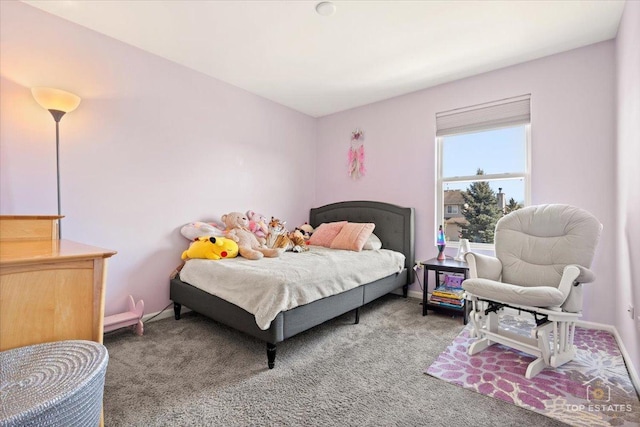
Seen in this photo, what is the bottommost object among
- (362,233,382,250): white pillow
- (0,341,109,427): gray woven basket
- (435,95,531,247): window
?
(0,341,109,427): gray woven basket

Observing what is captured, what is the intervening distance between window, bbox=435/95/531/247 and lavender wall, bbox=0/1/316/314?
2316 millimetres

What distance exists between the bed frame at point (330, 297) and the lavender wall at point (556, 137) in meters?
0.22

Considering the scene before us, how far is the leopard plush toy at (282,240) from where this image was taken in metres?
3.05

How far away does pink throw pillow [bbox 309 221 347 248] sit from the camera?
3.49 meters

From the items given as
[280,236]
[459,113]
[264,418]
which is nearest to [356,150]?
[459,113]

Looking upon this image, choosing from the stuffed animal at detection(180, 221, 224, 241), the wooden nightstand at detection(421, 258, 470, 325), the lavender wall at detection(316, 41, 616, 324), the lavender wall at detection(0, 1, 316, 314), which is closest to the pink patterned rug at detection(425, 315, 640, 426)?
the wooden nightstand at detection(421, 258, 470, 325)

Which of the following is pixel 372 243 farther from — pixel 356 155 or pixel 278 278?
pixel 278 278

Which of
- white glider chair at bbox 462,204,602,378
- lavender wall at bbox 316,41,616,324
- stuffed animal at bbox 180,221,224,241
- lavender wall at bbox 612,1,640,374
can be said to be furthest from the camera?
stuffed animal at bbox 180,221,224,241

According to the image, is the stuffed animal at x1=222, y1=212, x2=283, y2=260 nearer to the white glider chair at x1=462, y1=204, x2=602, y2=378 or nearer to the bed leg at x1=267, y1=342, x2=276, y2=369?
the bed leg at x1=267, y1=342, x2=276, y2=369

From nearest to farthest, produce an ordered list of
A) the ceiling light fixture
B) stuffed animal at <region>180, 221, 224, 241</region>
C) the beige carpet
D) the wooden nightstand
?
the beige carpet, the ceiling light fixture, the wooden nightstand, stuffed animal at <region>180, 221, 224, 241</region>

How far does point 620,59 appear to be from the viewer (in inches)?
87.7

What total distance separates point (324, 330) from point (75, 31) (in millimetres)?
3152

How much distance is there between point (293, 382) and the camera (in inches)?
68.0

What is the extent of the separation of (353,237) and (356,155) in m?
1.35
